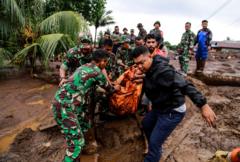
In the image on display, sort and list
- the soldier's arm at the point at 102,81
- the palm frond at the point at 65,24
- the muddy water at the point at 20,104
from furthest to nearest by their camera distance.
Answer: the palm frond at the point at 65,24
the muddy water at the point at 20,104
the soldier's arm at the point at 102,81

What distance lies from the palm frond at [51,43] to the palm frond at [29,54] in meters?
0.28

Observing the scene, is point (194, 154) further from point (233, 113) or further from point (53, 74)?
point (53, 74)

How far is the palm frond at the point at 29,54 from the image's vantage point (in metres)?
7.04

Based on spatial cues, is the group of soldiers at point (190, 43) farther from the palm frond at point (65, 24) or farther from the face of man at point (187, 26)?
the palm frond at point (65, 24)

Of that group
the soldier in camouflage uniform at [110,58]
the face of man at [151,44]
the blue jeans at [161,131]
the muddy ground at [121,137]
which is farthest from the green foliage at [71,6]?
the blue jeans at [161,131]

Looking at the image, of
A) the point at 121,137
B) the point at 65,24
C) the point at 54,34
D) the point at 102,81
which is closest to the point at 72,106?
the point at 102,81

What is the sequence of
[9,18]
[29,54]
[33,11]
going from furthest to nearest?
[33,11] < [29,54] < [9,18]

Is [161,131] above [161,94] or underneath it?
underneath

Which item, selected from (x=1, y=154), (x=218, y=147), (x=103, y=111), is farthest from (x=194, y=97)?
(x=1, y=154)

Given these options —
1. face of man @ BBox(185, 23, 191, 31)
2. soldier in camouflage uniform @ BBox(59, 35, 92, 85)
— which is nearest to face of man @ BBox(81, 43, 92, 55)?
soldier in camouflage uniform @ BBox(59, 35, 92, 85)

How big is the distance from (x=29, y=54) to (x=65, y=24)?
5.81 ft

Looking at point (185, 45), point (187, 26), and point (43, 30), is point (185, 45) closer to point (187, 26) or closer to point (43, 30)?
point (187, 26)

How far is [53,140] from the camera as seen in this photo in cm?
380

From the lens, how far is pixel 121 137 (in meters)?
3.71
